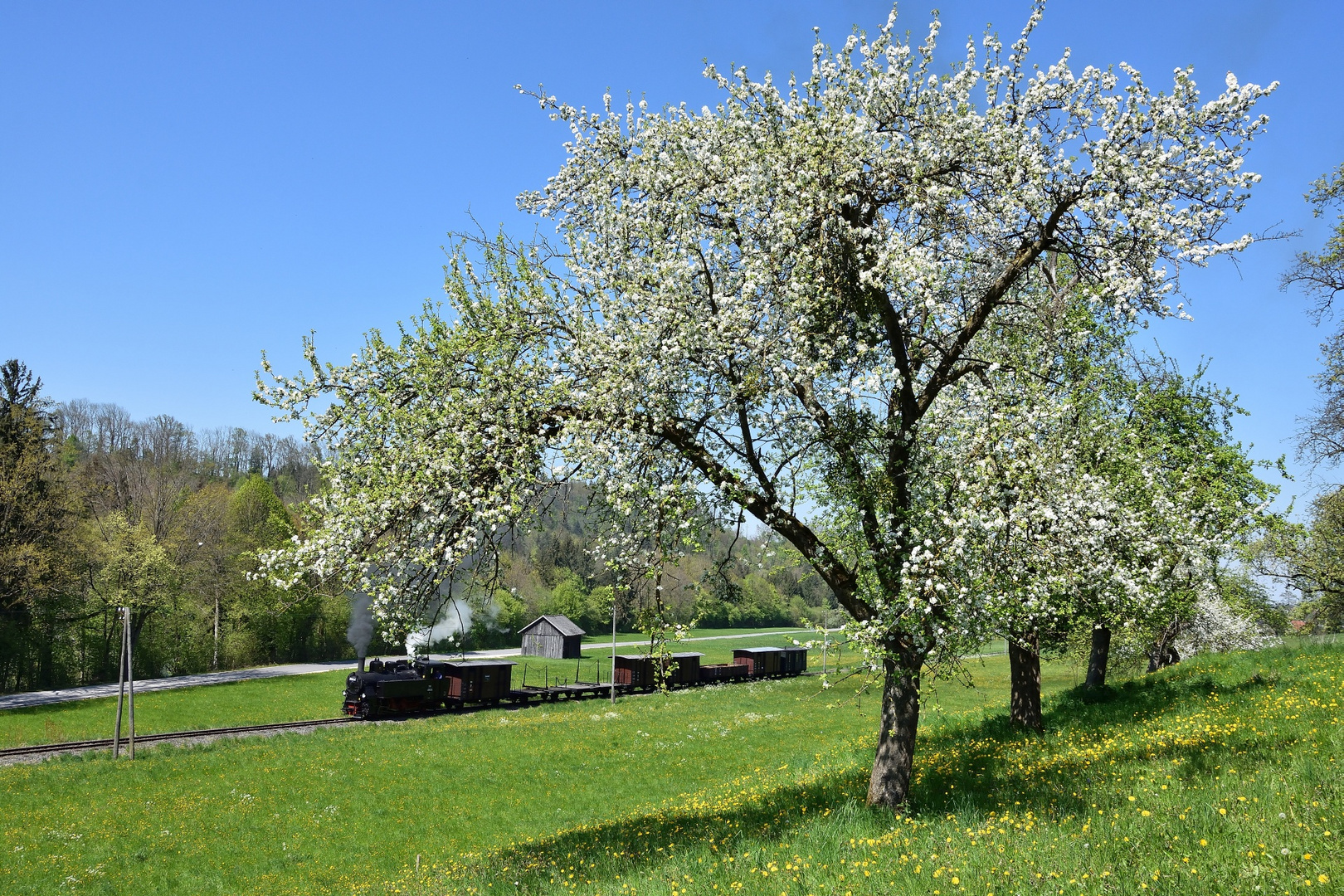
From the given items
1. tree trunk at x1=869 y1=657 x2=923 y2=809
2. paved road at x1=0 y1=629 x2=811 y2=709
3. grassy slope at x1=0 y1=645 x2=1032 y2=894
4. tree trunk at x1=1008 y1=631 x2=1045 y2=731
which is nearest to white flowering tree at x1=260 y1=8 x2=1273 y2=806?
tree trunk at x1=869 y1=657 x2=923 y2=809

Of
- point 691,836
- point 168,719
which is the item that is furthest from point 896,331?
point 168,719

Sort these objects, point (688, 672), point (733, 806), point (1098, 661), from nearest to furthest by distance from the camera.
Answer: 1. point (733, 806)
2. point (1098, 661)
3. point (688, 672)

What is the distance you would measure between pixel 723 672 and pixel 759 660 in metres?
5.05

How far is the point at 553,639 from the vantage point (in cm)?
7375

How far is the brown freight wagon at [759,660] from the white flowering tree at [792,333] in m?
50.1

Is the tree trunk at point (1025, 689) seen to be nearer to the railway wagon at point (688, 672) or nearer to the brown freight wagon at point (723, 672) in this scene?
the railway wagon at point (688, 672)

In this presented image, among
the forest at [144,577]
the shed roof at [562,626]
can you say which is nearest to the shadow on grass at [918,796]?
the forest at [144,577]

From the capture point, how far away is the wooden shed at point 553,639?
72562 mm

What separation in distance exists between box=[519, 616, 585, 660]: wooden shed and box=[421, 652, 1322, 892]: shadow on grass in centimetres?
5536

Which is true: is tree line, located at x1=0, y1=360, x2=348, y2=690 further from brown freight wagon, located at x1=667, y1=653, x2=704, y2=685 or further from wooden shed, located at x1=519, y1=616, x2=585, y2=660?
brown freight wagon, located at x1=667, y1=653, x2=704, y2=685

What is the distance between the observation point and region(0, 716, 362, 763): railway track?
29.5 m

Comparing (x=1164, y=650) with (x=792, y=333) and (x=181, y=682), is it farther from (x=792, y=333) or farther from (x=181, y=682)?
(x=181, y=682)

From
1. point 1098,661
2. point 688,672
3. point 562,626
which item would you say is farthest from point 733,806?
point 562,626

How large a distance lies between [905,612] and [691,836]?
5.58 m
